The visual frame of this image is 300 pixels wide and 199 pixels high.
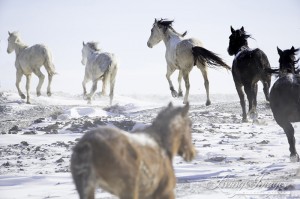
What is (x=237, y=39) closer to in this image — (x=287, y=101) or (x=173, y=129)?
(x=287, y=101)

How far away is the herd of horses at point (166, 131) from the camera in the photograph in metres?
2.84

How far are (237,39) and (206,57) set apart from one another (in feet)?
4.29

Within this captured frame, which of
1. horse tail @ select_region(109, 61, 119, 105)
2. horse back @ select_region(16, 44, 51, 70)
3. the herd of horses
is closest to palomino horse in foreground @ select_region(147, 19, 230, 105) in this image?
the herd of horses

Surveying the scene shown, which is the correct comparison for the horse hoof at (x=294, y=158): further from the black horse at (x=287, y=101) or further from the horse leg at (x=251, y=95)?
the horse leg at (x=251, y=95)

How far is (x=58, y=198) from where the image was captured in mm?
4836

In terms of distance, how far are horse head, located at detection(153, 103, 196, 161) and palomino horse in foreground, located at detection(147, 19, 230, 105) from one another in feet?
28.3

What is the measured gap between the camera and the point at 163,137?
3.42 m

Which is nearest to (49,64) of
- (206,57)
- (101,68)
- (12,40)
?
(12,40)

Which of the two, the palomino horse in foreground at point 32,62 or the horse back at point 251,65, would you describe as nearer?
the horse back at point 251,65

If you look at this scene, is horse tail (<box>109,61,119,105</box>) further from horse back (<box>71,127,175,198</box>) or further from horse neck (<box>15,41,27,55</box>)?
horse back (<box>71,127,175,198</box>)

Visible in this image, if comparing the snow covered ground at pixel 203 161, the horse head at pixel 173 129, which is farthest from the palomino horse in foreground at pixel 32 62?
the horse head at pixel 173 129

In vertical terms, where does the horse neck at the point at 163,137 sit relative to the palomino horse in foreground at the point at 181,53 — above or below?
below

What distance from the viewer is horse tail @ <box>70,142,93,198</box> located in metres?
2.80

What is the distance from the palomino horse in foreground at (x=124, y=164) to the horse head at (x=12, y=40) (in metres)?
17.0
